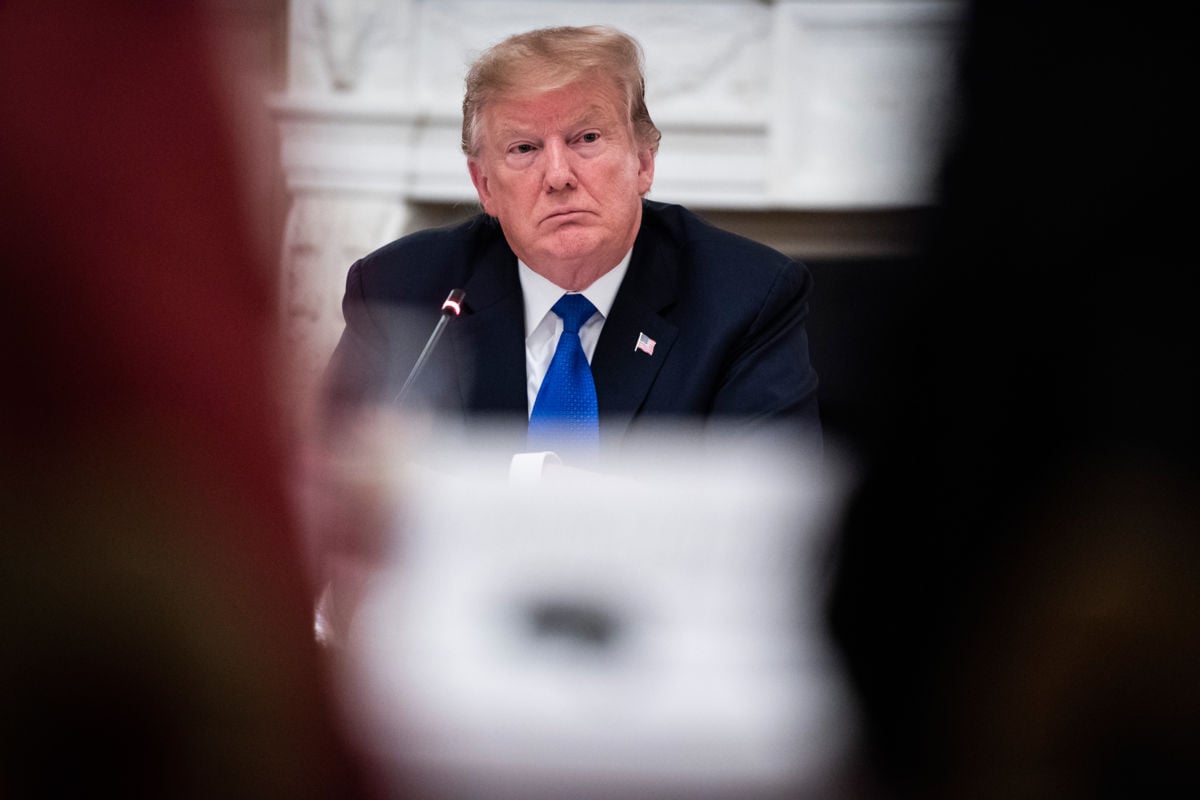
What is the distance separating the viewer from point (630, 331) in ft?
2.33

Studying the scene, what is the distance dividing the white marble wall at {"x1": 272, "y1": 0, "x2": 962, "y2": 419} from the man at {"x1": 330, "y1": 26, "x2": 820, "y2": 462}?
0.06 ft

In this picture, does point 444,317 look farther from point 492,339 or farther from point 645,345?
point 645,345

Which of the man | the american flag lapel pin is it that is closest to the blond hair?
the man

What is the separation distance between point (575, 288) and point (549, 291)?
0.05m

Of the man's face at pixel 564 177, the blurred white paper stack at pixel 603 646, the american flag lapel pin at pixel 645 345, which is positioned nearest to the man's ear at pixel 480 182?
the man's face at pixel 564 177

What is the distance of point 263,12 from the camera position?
0.25 m

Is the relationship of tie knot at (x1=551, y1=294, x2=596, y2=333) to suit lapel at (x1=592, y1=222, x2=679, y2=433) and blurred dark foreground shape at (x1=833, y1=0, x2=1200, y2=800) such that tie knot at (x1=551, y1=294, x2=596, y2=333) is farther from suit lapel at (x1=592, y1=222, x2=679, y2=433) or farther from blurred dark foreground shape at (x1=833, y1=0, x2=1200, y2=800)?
blurred dark foreground shape at (x1=833, y1=0, x2=1200, y2=800)

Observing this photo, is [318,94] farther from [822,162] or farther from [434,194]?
[434,194]

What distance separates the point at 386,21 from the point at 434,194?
0.18m

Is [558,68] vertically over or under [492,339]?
over

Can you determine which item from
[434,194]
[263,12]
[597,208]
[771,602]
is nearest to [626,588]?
[771,602]

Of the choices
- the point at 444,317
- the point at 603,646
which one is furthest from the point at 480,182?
the point at 603,646

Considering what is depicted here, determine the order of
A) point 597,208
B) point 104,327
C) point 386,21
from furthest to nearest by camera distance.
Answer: point 597,208
point 386,21
point 104,327

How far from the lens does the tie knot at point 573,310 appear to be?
72 cm
